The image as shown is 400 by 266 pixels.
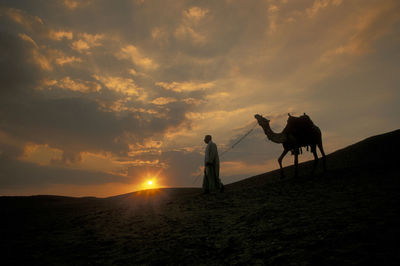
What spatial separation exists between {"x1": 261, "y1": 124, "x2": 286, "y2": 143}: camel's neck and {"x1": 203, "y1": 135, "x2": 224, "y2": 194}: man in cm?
255

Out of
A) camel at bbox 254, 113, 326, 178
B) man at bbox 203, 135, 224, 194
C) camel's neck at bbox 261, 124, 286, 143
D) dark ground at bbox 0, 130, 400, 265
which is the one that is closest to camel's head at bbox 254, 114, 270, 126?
camel's neck at bbox 261, 124, 286, 143

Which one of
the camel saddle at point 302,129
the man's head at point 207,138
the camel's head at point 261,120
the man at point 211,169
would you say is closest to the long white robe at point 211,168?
the man at point 211,169

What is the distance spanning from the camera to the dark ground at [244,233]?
142 inches

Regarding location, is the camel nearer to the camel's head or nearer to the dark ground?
the camel's head

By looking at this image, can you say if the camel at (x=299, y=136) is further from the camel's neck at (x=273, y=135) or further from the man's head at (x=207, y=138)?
the man's head at (x=207, y=138)

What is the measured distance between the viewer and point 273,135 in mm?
13133

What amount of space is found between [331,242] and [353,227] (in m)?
0.70

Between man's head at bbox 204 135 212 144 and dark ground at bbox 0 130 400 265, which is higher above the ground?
man's head at bbox 204 135 212 144

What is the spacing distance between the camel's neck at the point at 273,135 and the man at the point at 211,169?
2.55 metres

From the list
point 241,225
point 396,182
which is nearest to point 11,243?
point 241,225

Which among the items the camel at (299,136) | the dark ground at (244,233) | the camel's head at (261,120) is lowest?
the dark ground at (244,233)

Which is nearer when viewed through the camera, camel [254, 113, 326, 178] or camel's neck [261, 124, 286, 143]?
camel [254, 113, 326, 178]

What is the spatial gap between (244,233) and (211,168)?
7.60m

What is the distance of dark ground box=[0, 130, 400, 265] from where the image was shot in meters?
3.62
